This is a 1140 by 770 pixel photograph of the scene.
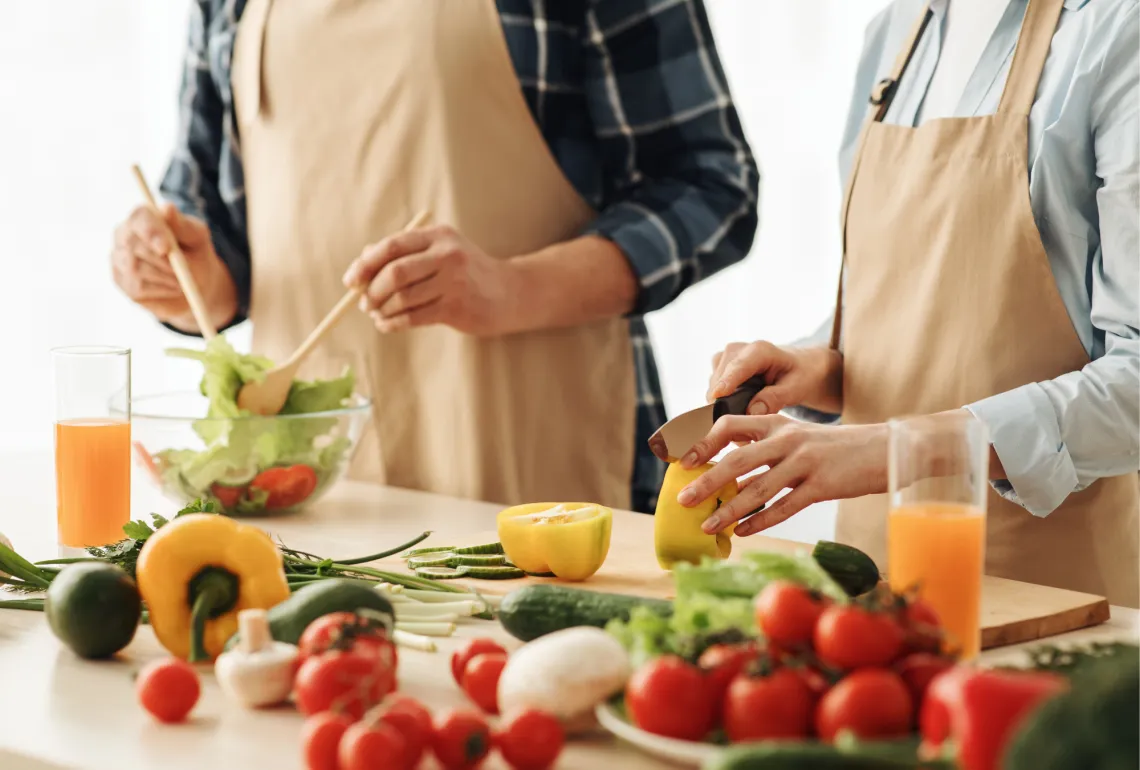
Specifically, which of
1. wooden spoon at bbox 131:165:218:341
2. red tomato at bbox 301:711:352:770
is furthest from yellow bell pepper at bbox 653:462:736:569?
wooden spoon at bbox 131:165:218:341

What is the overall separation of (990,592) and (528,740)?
0.68m

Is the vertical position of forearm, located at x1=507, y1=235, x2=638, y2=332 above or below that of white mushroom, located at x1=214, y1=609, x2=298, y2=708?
above

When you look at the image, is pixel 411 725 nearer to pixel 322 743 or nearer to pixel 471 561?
pixel 322 743

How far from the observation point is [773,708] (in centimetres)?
81

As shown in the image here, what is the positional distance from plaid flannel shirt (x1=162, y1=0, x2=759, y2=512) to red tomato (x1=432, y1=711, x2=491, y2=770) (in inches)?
49.4

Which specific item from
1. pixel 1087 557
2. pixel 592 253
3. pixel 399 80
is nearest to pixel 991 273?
pixel 1087 557

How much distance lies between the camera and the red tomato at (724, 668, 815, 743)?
0.81 meters

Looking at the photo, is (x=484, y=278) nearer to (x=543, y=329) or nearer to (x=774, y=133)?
(x=543, y=329)

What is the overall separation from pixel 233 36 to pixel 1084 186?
1.43m

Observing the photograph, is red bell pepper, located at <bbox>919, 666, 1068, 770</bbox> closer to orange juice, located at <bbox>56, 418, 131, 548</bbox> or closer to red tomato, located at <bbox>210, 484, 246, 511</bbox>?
orange juice, located at <bbox>56, 418, 131, 548</bbox>

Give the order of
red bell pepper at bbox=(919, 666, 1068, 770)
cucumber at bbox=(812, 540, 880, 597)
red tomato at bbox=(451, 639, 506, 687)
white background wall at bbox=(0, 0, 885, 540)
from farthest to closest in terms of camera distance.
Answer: white background wall at bbox=(0, 0, 885, 540) → cucumber at bbox=(812, 540, 880, 597) → red tomato at bbox=(451, 639, 506, 687) → red bell pepper at bbox=(919, 666, 1068, 770)

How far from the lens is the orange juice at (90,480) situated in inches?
61.9

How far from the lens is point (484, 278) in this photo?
6.32 feet

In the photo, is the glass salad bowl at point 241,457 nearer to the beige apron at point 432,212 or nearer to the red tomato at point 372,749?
the beige apron at point 432,212
